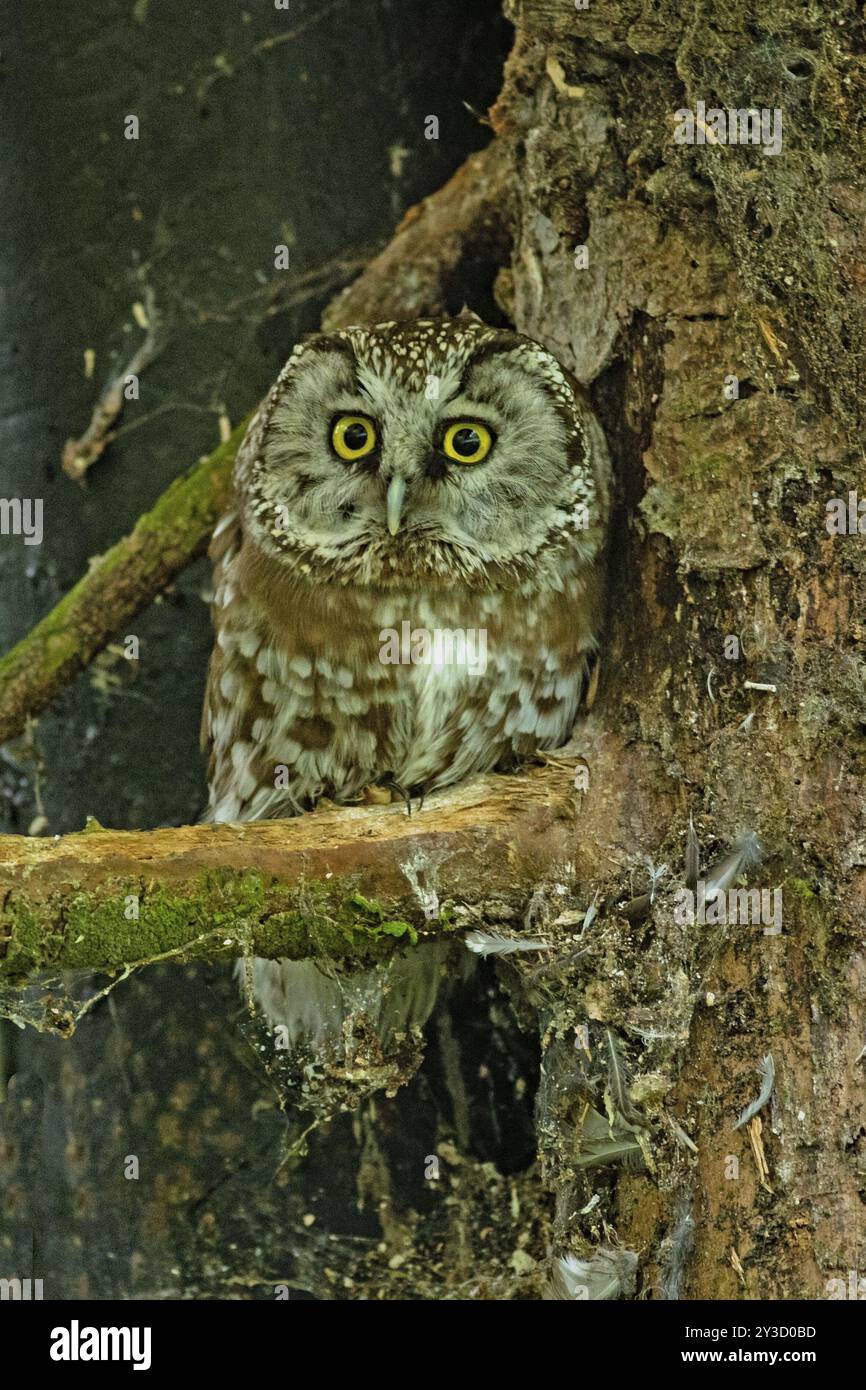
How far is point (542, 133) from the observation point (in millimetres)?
2908

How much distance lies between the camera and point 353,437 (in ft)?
9.57

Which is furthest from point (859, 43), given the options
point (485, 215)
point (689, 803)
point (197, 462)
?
point (197, 462)

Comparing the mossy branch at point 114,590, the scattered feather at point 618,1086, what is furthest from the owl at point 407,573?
the scattered feather at point 618,1086

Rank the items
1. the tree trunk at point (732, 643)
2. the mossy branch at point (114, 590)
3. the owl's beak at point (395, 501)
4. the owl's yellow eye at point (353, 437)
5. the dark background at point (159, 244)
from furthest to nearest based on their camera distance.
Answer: the dark background at point (159, 244)
the mossy branch at point (114, 590)
the owl's yellow eye at point (353, 437)
the owl's beak at point (395, 501)
the tree trunk at point (732, 643)

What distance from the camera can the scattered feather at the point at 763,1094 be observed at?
231cm

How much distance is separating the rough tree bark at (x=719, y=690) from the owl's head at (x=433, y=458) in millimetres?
168

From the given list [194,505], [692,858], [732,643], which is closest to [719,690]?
[732,643]

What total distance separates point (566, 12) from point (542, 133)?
0.25m

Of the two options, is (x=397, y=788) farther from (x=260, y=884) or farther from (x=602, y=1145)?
(x=602, y=1145)

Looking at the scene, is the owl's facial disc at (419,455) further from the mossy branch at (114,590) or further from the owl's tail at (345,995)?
the owl's tail at (345,995)

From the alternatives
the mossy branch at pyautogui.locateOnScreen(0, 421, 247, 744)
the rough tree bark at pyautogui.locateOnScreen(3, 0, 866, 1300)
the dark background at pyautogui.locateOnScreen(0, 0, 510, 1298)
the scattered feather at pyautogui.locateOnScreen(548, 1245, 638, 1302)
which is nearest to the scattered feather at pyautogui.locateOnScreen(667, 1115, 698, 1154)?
the rough tree bark at pyautogui.locateOnScreen(3, 0, 866, 1300)

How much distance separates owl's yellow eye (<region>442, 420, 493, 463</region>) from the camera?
113 inches

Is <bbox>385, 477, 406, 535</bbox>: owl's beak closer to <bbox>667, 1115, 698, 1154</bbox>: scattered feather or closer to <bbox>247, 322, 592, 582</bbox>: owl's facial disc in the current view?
<bbox>247, 322, 592, 582</bbox>: owl's facial disc

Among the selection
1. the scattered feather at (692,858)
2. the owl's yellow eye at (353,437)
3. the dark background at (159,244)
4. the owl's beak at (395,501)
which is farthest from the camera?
the dark background at (159,244)
